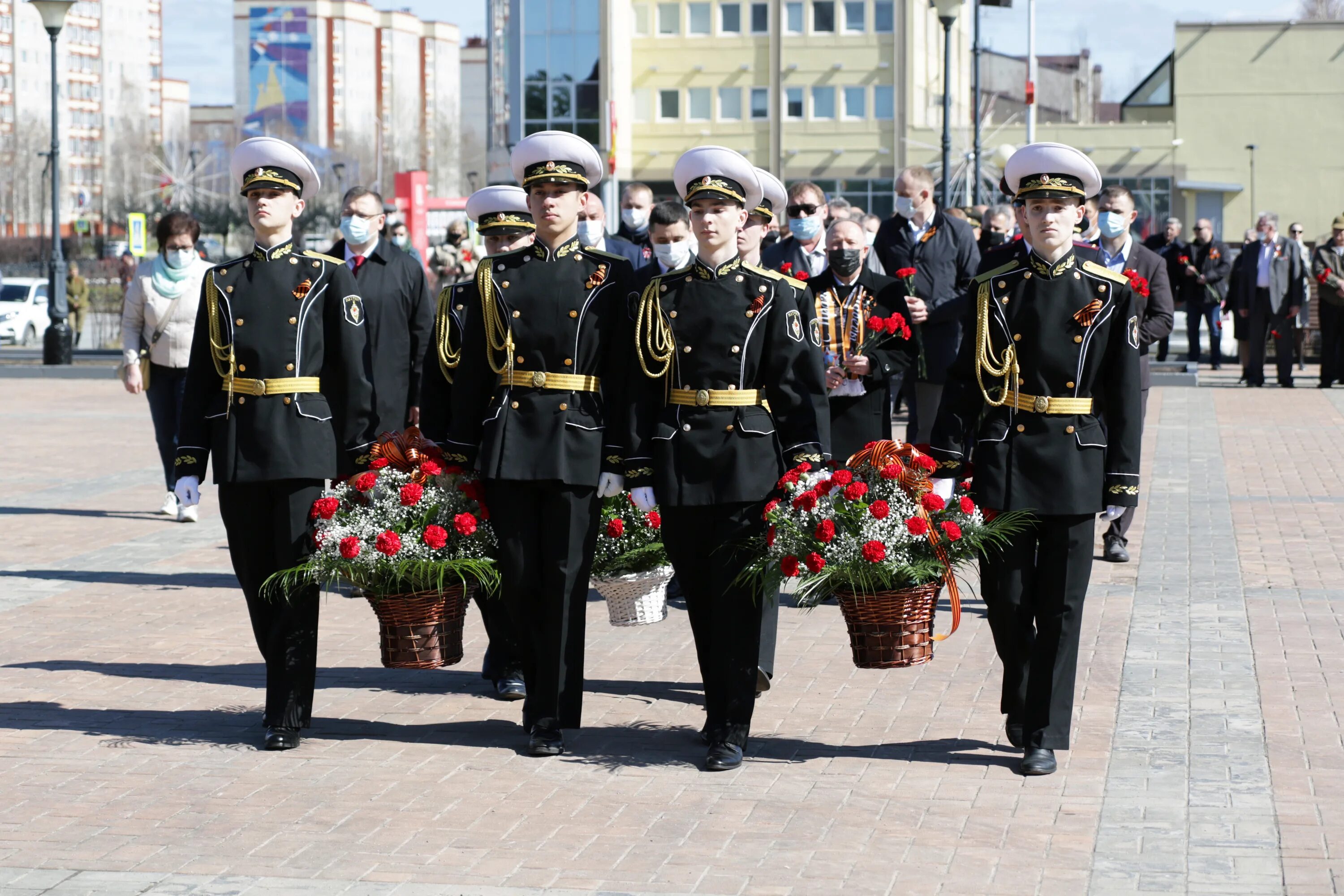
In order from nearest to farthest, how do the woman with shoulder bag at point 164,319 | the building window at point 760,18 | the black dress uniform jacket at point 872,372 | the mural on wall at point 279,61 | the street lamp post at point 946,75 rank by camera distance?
the black dress uniform jacket at point 872,372
the woman with shoulder bag at point 164,319
the street lamp post at point 946,75
the building window at point 760,18
the mural on wall at point 279,61

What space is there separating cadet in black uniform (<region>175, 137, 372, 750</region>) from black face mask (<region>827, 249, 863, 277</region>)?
2.45 metres

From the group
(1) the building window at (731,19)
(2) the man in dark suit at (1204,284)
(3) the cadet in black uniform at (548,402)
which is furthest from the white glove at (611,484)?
(1) the building window at (731,19)

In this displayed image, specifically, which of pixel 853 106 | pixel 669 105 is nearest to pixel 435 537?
pixel 853 106

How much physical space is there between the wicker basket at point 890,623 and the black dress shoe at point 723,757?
544 mm

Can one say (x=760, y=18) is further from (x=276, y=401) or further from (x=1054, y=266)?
(x=1054, y=266)

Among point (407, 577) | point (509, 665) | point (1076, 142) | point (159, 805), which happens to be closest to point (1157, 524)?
point (509, 665)

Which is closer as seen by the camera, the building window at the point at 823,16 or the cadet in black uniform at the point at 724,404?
the cadet in black uniform at the point at 724,404

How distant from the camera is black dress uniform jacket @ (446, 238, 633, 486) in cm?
651

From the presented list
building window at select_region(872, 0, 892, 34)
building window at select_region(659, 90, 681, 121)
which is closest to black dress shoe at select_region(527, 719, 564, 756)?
building window at select_region(872, 0, 892, 34)

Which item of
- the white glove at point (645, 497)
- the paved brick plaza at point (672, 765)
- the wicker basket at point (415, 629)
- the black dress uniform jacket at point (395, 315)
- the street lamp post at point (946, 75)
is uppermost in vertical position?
the street lamp post at point (946, 75)

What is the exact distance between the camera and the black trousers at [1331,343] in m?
23.1

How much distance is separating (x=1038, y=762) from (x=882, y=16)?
251ft

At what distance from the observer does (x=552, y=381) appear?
6.55 meters

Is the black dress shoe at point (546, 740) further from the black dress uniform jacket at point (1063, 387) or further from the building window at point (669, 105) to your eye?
the building window at point (669, 105)
